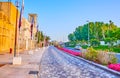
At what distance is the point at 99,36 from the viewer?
172m

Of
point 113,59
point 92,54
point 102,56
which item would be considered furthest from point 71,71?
point 92,54

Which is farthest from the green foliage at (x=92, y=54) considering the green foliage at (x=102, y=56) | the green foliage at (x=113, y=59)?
the green foliage at (x=113, y=59)

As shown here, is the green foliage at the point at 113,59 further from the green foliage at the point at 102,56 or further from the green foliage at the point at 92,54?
the green foliage at the point at 92,54

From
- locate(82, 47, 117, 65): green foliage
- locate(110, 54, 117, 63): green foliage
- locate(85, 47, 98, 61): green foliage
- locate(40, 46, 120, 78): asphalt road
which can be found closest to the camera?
locate(40, 46, 120, 78): asphalt road

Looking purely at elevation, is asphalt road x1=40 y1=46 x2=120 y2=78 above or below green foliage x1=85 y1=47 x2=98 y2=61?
below

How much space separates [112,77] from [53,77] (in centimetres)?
386

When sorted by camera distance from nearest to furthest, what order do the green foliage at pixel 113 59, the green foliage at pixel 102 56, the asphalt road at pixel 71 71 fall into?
the asphalt road at pixel 71 71 → the green foliage at pixel 113 59 → the green foliage at pixel 102 56

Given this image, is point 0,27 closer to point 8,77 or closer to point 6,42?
point 6,42

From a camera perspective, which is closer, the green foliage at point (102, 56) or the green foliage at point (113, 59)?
the green foliage at point (113, 59)

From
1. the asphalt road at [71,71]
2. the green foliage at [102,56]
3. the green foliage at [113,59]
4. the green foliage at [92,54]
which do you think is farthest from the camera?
the green foliage at [92,54]

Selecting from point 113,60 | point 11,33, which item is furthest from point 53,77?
point 11,33

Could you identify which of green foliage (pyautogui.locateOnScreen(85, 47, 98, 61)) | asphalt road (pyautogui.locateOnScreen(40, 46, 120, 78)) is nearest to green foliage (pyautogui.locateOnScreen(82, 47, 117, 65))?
green foliage (pyautogui.locateOnScreen(85, 47, 98, 61))

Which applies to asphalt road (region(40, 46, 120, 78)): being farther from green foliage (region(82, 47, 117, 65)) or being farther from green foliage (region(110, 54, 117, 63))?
green foliage (region(110, 54, 117, 63))

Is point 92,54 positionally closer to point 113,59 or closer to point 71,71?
point 113,59
